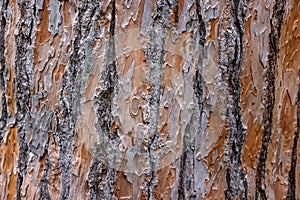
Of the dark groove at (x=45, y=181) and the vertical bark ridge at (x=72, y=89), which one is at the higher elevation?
the vertical bark ridge at (x=72, y=89)

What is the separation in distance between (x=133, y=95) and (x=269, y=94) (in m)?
0.34

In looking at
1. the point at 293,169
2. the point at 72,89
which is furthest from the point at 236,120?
the point at 72,89

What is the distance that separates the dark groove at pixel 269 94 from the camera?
3.44ft

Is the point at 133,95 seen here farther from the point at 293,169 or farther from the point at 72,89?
the point at 293,169

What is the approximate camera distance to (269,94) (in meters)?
1.06

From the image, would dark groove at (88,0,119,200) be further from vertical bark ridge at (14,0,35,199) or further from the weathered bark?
vertical bark ridge at (14,0,35,199)

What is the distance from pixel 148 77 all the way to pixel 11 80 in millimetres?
326

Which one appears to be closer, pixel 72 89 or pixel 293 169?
pixel 72 89

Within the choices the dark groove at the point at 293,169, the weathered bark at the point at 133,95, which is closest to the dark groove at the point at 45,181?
the weathered bark at the point at 133,95

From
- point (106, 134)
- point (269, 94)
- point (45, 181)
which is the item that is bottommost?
point (45, 181)

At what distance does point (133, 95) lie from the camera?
965 mm

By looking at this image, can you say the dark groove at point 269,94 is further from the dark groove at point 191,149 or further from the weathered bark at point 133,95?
the dark groove at point 191,149

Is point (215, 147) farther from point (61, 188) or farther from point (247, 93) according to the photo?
point (61, 188)

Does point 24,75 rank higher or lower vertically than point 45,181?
higher
